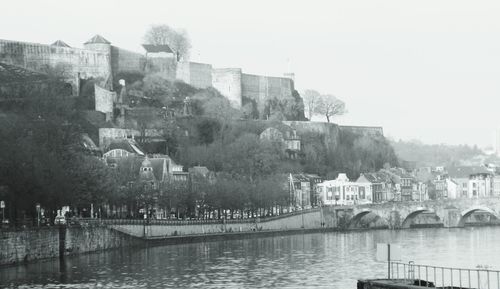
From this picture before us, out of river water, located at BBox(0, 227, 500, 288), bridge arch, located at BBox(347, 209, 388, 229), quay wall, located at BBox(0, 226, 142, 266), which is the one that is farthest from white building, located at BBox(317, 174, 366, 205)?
quay wall, located at BBox(0, 226, 142, 266)

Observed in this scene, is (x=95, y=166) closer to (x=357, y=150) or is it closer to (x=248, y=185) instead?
(x=248, y=185)

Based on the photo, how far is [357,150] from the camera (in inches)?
A: 6275

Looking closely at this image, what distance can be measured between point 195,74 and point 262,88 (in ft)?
35.1

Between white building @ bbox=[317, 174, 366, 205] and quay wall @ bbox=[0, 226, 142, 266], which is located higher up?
white building @ bbox=[317, 174, 366, 205]

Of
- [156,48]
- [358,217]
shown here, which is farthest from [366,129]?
[358,217]

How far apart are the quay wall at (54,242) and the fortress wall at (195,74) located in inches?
2745

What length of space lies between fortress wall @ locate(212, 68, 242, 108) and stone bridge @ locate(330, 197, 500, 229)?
31989mm

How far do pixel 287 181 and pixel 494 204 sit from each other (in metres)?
24.1

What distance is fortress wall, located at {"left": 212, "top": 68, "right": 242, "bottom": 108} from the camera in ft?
496

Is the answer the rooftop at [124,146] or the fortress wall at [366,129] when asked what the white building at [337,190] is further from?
the rooftop at [124,146]

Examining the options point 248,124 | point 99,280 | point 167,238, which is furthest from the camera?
point 248,124

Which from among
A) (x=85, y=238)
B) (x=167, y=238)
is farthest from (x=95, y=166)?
(x=85, y=238)

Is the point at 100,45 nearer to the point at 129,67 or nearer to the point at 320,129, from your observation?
the point at 129,67

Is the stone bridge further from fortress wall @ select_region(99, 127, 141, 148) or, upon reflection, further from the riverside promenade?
fortress wall @ select_region(99, 127, 141, 148)
